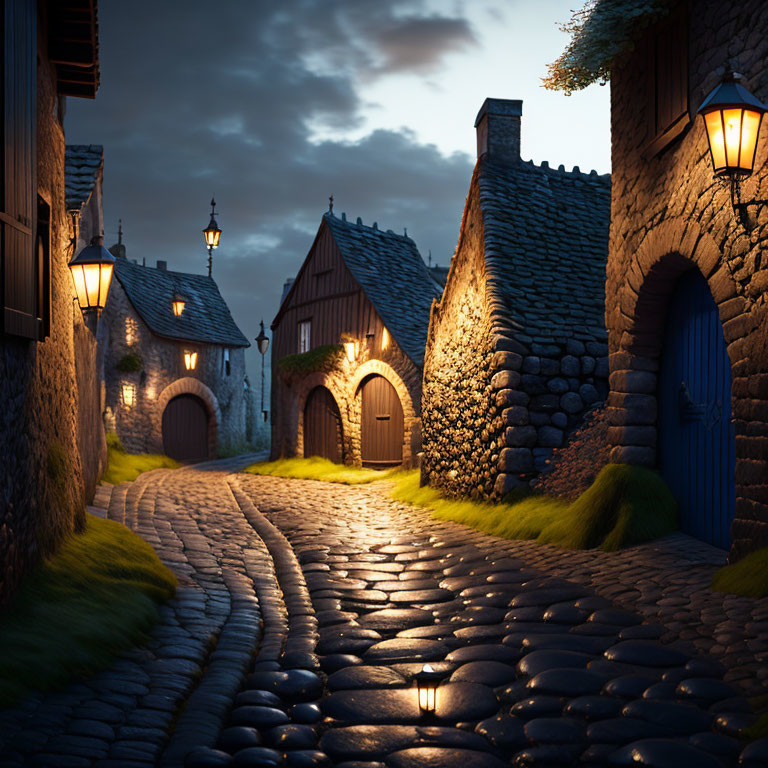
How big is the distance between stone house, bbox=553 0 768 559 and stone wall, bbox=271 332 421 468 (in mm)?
8522

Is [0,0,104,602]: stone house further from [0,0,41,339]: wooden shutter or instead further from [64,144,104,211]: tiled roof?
[64,144,104,211]: tiled roof

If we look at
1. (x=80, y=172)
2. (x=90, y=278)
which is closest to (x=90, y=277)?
(x=90, y=278)

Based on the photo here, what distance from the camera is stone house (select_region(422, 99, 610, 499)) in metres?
9.63

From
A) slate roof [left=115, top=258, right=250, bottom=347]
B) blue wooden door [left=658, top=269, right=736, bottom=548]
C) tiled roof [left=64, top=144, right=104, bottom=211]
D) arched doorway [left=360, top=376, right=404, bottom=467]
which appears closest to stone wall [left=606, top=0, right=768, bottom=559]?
blue wooden door [left=658, top=269, right=736, bottom=548]

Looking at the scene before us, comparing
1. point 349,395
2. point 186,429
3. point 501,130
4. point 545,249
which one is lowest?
point 186,429

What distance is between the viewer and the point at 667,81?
6438mm

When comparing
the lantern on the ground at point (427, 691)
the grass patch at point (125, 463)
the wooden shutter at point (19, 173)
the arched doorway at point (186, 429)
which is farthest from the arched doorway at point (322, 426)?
the lantern on the ground at point (427, 691)

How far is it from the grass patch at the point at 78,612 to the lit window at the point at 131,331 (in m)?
16.5

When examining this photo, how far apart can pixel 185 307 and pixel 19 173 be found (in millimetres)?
21374

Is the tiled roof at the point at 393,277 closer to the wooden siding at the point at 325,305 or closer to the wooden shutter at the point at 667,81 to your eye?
the wooden siding at the point at 325,305

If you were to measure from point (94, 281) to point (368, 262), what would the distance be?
11.7m

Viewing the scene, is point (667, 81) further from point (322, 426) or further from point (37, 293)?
point (322, 426)

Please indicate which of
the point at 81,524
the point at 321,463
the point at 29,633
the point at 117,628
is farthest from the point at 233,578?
the point at 321,463

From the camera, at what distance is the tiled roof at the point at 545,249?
33.4 ft
